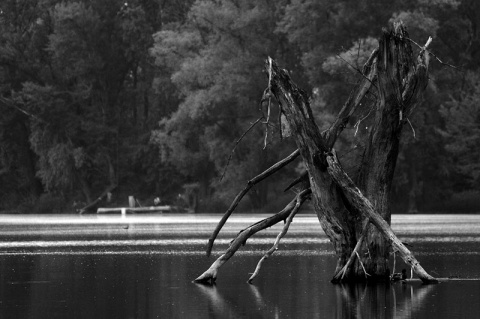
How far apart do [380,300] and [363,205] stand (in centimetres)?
267

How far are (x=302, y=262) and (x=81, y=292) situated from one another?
304 inches

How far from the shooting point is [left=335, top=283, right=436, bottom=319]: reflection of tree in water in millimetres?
15320

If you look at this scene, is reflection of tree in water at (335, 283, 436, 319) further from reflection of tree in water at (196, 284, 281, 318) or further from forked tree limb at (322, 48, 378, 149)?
forked tree limb at (322, 48, 378, 149)

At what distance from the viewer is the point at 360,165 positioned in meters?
20.7

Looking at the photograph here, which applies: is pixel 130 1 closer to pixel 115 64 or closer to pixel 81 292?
pixel 115 64

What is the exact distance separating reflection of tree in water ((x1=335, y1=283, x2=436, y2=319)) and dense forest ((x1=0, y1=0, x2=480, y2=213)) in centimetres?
3560

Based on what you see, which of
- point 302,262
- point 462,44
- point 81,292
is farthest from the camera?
point 462,44

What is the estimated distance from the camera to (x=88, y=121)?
8769cm

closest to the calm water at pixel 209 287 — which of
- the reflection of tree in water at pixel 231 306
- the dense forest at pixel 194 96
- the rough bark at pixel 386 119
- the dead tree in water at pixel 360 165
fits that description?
the reflection of tree in water at pixel 231 306

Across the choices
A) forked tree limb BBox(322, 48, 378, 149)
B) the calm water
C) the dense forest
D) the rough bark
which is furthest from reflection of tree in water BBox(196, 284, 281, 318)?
the dense forest

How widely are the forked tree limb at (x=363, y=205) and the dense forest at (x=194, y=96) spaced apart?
35.0 m

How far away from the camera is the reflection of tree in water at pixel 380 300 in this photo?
15.3 metres

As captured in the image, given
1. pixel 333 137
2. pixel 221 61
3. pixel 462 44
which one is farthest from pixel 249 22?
pixel 333 137

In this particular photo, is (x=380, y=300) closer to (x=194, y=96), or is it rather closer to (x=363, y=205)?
(x=363, y=205)
